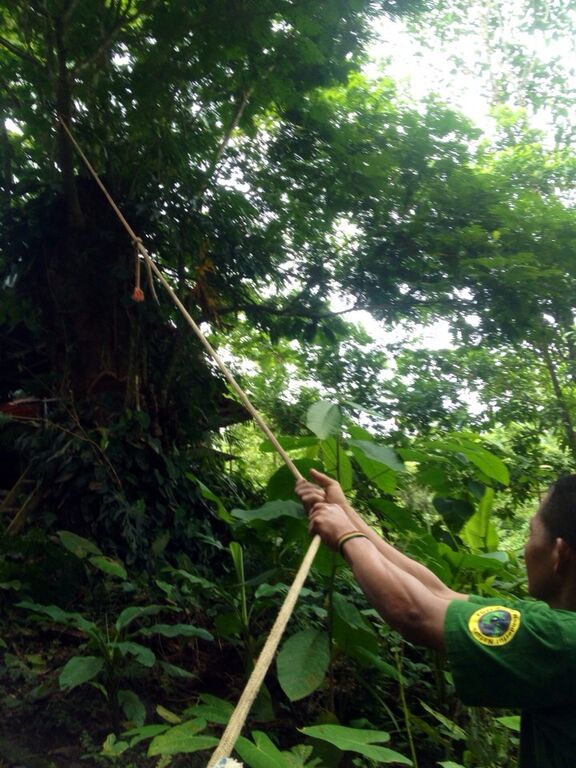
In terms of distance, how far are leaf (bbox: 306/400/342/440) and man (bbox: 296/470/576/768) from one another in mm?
588

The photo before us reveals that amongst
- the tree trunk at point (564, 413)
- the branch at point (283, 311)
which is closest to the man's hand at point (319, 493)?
the branch at point (283, 311)

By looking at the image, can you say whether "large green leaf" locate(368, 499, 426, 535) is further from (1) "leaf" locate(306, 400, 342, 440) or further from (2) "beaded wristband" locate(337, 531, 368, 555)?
(2) "beaded wristband" locate(337, 531, 368, 555)

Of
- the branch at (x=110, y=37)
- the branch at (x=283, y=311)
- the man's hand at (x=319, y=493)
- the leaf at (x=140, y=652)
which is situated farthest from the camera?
the branch at (x=283, y=311)

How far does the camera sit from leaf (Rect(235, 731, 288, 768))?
5.02 feet

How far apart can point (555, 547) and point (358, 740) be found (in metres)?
0.71

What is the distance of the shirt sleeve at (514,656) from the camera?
4.13 ft

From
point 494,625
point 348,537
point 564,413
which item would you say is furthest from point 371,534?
point 564,413

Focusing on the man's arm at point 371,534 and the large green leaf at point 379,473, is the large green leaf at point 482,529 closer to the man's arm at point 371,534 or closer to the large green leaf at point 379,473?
the large green leaf at point 379,473

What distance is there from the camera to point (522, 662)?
1269mm

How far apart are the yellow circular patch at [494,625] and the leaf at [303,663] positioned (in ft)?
2.68

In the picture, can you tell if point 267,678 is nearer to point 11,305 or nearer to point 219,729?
point 219,729

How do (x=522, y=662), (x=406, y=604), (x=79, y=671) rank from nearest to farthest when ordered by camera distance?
(x=522, y=662)
(x=406, y=604)
(x=79, y=671)

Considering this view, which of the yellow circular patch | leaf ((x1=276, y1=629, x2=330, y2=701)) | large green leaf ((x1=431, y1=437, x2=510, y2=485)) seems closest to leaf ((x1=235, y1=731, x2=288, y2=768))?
leaf ((x1=276, y1=629, x2=330, y2=701))

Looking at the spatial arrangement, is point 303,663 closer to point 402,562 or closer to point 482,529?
point 402,562
